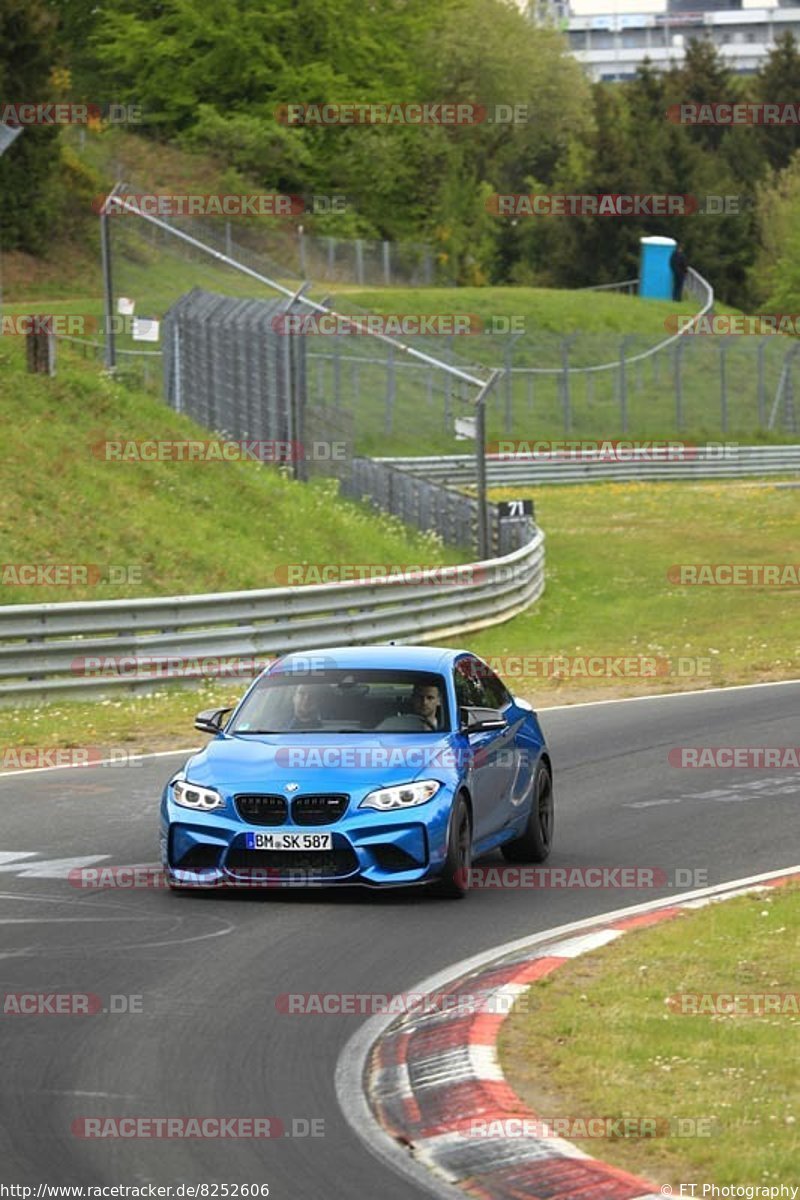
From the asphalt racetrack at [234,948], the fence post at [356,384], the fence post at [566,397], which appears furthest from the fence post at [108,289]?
the fence post at [566,397]

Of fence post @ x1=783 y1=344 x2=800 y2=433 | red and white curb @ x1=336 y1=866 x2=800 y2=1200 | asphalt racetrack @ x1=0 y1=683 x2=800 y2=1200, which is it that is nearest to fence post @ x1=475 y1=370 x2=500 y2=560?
asphalt racetrack @ x1=0 y1=683 x2=800 y2=1200

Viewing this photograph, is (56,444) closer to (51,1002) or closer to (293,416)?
(293,416)

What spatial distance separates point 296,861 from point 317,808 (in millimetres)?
316

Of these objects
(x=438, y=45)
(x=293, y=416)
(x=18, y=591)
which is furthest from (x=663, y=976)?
(x=438, y=45)

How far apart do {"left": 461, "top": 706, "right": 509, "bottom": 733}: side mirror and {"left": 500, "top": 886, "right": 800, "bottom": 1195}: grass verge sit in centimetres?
200

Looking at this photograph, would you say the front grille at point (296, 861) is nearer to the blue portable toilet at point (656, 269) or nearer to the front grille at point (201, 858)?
the front grille at point (201, 858)

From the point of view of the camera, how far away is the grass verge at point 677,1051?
7.56 m

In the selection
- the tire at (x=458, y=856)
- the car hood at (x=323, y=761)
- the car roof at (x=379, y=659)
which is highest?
the car roof at (x=379, y=659)

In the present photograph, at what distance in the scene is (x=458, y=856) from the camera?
42.3 ft

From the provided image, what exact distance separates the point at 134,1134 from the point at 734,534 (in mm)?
40707

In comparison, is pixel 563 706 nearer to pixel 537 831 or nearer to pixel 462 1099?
pixel 537 831

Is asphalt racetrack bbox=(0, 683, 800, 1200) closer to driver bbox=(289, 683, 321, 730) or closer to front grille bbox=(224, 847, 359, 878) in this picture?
front grille bbox=(224, 847, 359, 878)

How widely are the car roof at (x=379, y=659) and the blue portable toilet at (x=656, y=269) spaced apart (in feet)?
282

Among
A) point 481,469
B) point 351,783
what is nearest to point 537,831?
point 351,783
